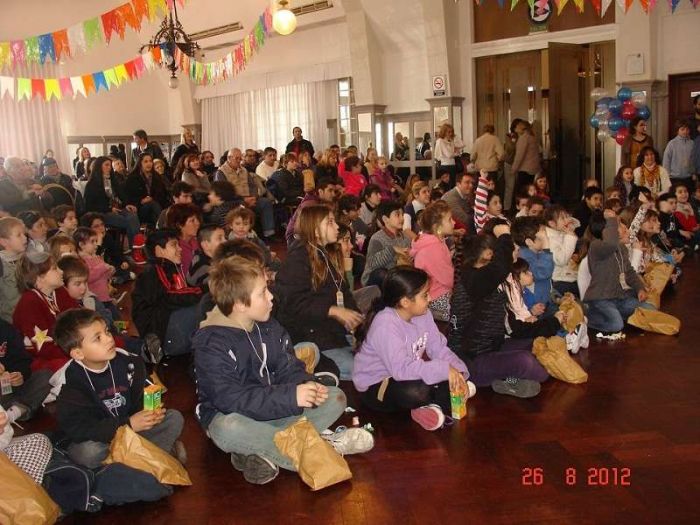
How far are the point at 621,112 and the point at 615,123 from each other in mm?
162

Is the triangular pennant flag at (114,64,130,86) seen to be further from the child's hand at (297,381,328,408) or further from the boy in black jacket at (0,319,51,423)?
the child's hand at (297,381,328,408)

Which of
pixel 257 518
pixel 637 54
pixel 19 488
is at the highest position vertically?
pixel 637 54

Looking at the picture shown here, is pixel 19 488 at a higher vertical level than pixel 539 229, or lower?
lower

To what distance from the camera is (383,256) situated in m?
4.96

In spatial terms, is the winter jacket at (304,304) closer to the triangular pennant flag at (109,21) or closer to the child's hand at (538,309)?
the child's hand at (538,309)

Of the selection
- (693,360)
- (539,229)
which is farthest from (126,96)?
(693,360)

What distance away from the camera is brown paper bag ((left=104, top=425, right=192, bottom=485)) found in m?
2.43

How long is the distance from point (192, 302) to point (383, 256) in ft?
4.88

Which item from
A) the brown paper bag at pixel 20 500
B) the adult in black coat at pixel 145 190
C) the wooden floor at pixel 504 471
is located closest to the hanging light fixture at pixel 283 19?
the adult in black coat at pixel 145 190

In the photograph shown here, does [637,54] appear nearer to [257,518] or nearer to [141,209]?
[141,209]

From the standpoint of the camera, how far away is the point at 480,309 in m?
3.38

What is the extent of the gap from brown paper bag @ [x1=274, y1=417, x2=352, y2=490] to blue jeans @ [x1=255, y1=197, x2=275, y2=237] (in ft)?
21.9

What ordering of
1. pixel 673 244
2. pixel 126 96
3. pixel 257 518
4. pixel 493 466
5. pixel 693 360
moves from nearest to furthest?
pixel 257 518
pixel 493 466
pixel 693 360
pixel 673 244
pixel 126 96

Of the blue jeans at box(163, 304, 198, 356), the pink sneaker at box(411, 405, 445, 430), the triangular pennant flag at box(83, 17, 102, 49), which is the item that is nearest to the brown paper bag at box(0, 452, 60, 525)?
the pink sneaker at box(411, 405, 445, 430)
